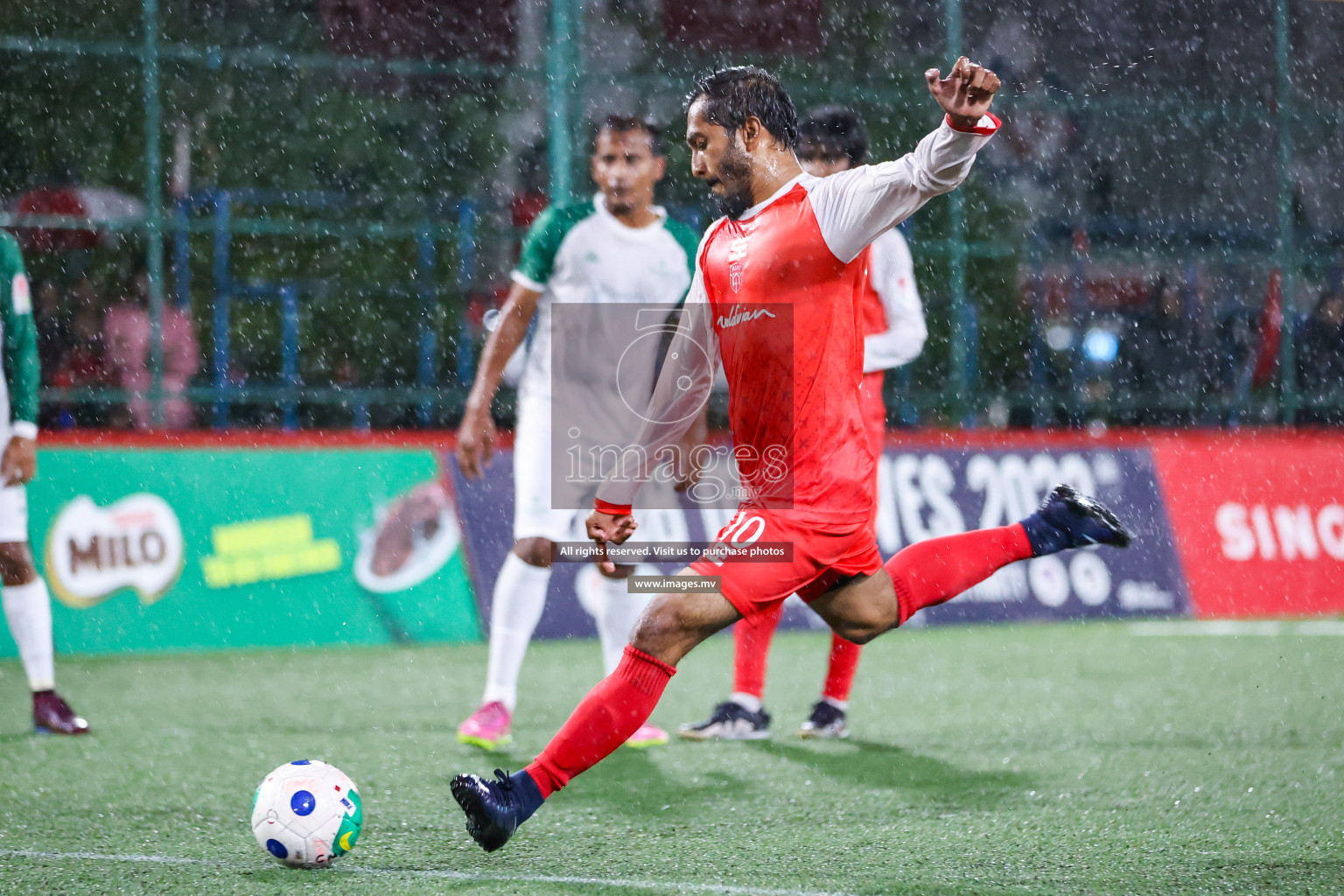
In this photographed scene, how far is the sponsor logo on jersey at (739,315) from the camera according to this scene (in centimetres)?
332

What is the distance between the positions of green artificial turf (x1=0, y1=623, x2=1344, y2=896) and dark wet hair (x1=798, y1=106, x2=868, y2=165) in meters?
2.05

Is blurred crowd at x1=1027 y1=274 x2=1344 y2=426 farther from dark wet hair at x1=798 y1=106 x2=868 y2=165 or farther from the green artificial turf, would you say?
dark wet hair at x1=798 y1=106 x2=868 y2=165

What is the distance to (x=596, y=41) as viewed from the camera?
572 inches

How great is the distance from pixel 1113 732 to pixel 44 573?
5285 millimetres

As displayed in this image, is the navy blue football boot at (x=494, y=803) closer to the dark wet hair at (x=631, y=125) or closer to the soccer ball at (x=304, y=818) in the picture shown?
the soccer ball at (x=304, y=818)

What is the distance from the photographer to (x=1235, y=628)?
8703mm

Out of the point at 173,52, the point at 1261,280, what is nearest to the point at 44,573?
the point at 173,52

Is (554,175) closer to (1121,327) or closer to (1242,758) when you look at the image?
(1121,327)

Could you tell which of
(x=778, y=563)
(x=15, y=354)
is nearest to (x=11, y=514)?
(x=15, y=354)

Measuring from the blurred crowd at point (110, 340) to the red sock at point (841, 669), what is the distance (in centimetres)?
677

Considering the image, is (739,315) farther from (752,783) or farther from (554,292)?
(554,292)

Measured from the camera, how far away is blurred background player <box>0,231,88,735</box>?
542 centimetres

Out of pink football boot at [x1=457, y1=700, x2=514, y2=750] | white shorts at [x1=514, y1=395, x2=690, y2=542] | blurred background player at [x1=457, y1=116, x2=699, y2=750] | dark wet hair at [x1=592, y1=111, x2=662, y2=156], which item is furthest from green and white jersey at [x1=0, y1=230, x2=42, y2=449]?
dark wet hair at [x1=592, y1=111, x2=662, y2=156]

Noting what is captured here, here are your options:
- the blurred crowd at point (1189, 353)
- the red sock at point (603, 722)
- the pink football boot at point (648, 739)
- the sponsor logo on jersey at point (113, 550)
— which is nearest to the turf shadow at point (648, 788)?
the pink football boot at point (648, 739)
